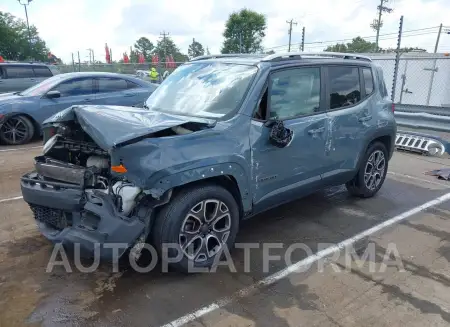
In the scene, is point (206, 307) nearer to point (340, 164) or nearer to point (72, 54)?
point (340, 164)

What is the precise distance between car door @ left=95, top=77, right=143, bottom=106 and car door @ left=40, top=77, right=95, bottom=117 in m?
0.20

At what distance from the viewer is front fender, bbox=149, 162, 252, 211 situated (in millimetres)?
2913

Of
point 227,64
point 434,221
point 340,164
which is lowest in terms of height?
point 434,221

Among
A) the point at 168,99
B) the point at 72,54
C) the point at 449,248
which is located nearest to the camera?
the point at 449,248

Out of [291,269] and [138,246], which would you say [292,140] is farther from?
[138,246]

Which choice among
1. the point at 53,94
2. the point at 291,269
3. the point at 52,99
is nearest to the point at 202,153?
the point at 291,269

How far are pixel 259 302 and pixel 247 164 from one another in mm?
1178

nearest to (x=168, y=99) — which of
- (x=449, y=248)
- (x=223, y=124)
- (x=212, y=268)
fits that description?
(x=223, y=124)

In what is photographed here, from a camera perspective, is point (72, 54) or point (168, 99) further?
point (72, 54)

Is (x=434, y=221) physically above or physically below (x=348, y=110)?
below

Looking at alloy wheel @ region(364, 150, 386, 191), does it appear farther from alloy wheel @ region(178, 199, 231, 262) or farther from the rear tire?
the rear tire

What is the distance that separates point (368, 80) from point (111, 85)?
20.8 feet

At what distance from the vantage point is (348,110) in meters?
4.57

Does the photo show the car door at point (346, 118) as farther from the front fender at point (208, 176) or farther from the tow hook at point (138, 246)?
the tow hook at point (138, 246)
